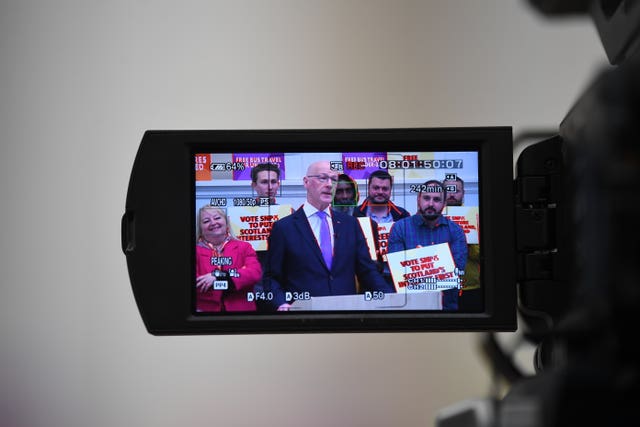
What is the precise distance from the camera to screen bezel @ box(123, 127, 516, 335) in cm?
100

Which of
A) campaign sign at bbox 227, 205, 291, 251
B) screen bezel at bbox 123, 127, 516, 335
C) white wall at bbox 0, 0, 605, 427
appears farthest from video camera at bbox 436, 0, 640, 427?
white wall at bbox 0, 0, 605, 427

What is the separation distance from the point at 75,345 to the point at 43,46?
0.70m

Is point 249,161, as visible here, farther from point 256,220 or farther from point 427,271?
point 427,271

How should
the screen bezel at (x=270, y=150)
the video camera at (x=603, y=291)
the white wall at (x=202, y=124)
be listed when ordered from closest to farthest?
the video camera at (x=603, y=291) < the screen bezel at (x=270, y=150) < the white wall at (x=202, y=124)

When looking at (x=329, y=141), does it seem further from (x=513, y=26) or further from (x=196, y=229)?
(x=513, y=26)

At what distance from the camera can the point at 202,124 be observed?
1.55 metres

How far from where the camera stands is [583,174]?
0.48 meters

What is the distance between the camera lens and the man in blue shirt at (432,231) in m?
1.04

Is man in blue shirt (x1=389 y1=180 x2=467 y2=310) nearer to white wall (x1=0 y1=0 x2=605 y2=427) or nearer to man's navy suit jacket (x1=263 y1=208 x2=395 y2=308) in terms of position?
man's navy suit jacket (x1=263 y1=208 x2=395 y2=308)

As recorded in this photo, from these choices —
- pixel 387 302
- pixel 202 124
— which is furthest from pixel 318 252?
pixel 202 124

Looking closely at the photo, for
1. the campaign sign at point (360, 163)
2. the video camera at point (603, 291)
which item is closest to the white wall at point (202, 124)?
the campaign sign at point (360, 163)

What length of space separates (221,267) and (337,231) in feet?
0.62

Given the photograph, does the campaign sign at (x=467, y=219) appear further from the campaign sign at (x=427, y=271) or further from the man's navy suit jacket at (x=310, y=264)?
the man's navy suit jacket at (x=310, y=264)

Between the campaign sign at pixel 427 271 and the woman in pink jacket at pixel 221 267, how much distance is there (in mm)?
218
